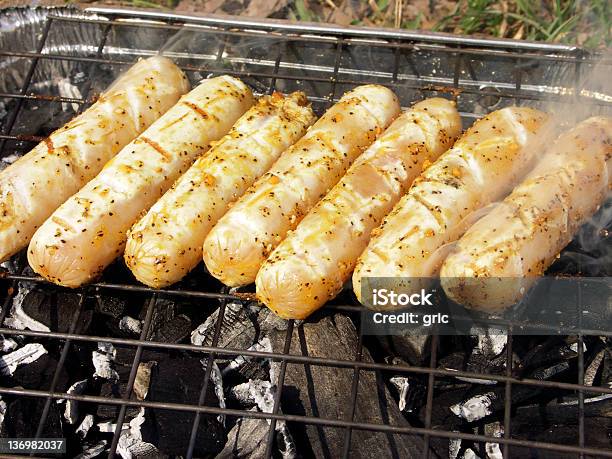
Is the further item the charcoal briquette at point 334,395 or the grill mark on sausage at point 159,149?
the grill mark on sausage at point 159,149

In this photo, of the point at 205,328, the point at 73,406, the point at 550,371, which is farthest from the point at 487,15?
the point at 73,406

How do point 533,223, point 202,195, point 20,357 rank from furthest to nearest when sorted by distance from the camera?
point 20,357 → point 202,195 → point 533,223

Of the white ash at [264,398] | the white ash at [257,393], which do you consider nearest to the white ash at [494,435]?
the white ash at [264,398]

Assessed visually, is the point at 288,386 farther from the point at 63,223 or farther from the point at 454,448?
the point at 63,223

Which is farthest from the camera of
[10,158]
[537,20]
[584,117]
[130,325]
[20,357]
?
[537,20]

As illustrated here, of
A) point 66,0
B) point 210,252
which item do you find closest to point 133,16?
point 66,0

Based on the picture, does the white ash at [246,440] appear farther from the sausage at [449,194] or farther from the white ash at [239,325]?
the sausage at [449,194]

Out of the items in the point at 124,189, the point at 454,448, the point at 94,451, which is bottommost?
the point at 94,451
